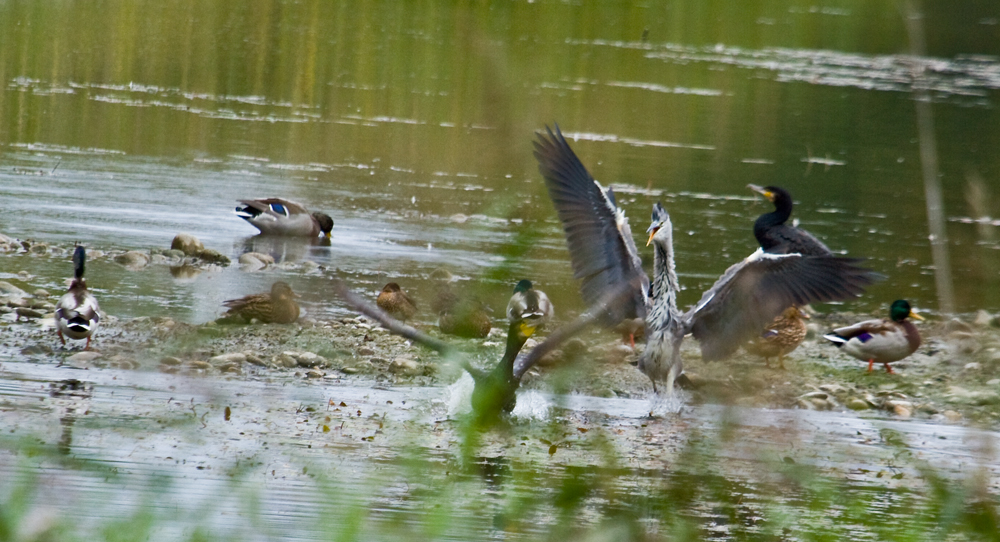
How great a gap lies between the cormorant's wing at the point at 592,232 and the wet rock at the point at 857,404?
55.2 inches

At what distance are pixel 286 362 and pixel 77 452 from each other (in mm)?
2633

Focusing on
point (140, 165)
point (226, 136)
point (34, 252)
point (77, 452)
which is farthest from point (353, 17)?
point (77, 452)

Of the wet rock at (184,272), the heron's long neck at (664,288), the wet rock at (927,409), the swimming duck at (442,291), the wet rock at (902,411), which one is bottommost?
the wet rock at (902,411)

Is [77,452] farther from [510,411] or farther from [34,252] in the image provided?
[34,252]

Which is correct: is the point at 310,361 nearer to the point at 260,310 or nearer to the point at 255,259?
the point at 260,310

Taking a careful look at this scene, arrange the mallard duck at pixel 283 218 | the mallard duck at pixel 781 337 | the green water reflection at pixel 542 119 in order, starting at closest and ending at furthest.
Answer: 1. the mallard duck at pixel 781 337
2. the mallard duck at pixel 283 218
3. the green water reflection at pixel 542 119

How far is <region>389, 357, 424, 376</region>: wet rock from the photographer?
7.20 metres

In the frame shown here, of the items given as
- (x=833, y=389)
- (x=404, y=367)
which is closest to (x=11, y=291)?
(x=404, y=367)

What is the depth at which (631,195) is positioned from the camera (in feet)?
43.4

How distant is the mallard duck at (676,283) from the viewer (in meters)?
6.71

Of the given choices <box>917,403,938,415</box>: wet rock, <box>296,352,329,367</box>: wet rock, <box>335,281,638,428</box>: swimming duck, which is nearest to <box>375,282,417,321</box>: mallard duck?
<box>296,352,329,367</box>: wet rock

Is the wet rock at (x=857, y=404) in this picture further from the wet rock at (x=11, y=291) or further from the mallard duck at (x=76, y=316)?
the wet rock at (x=11, y=291)

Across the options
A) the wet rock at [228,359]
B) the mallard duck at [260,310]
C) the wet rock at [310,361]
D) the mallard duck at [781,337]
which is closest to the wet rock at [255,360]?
the wet rock at [228,359]

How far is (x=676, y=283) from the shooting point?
7035mm
